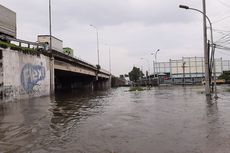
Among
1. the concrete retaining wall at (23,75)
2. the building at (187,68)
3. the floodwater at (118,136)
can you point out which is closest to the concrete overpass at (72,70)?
the concrete retaining wall at (23,75)

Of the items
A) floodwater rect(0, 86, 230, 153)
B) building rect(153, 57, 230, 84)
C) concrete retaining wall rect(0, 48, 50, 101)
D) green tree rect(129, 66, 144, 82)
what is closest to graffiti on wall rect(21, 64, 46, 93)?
concrete retaining wall rect(0, 48, 50, 101)

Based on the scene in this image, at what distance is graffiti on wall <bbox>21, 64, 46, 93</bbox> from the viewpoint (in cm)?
3321

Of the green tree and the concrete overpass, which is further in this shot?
the green tree

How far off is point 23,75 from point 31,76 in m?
2.60

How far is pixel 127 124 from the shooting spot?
547 inches

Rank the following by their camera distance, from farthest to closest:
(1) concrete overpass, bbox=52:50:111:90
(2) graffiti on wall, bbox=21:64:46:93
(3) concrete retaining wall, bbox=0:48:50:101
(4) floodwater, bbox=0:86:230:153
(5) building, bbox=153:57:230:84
Answer: (5) building, bbox=153:57:230:84
(1) concrete overpass, bbox=52:50:111:90
(2) graffiti on wall, bbox=21:64:46:93
(3) concrete retaining wall, bbox=0:48:50:101
(4) floodwater, bbox=0:86:230:153

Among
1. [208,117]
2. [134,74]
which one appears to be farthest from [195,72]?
[208,117]

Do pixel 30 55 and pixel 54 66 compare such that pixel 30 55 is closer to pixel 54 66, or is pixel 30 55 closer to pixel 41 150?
pixel 54 66

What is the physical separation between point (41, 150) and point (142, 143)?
2.83m

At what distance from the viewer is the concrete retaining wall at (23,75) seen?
28947mm

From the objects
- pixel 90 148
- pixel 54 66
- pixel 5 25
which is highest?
pixel 5 25

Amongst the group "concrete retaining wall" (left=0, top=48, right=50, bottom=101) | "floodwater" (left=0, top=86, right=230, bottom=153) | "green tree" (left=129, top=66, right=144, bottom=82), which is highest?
"green tree" (left=129, top=66, right=144, bottom=82)

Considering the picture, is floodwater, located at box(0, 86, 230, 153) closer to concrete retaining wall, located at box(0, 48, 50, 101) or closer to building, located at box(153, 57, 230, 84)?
concrete retaining wall, located at box(0, 48, 50, 101)

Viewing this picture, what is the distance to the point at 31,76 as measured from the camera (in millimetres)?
35469
